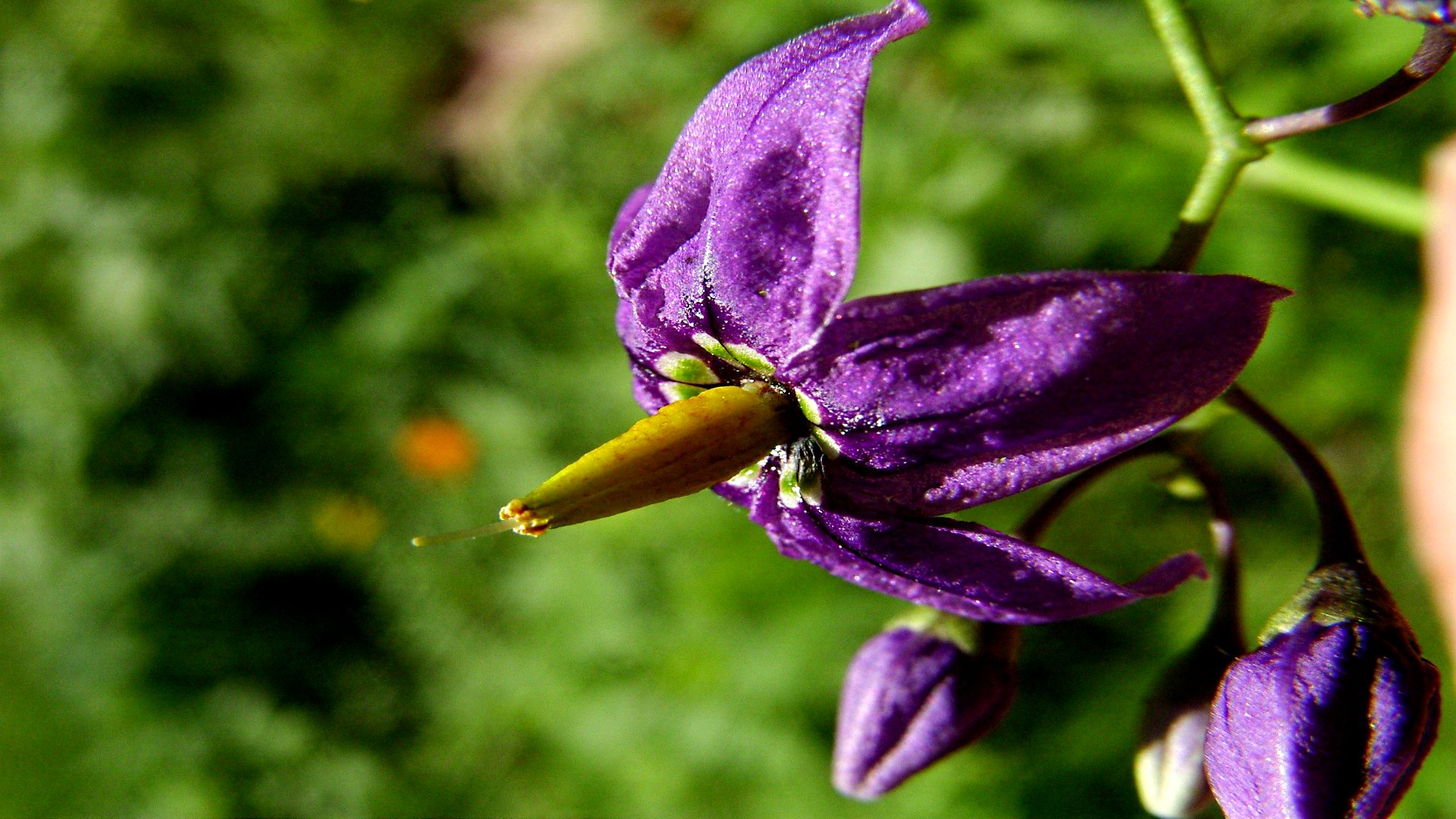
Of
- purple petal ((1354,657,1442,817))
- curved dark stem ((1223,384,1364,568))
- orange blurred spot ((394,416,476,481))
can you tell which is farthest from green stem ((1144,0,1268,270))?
orange blurred spot ((394,416,476,481))

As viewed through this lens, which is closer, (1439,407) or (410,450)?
(1439,407)

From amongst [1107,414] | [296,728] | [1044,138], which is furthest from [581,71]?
[1107,414]

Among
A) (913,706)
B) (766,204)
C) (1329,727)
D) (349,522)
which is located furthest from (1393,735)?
(349,522)

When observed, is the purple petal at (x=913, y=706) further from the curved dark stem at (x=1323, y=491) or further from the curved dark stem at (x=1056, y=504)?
the curved dark stem at (x=1323, y=491)

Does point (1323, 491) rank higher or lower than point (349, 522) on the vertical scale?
higher

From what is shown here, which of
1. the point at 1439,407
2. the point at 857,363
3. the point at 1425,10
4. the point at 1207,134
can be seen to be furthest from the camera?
the point at 1439,407

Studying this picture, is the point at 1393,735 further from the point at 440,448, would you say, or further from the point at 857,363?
the point at 440,448

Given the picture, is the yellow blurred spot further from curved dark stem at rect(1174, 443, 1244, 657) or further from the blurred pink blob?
curved dark stem at rect(1174, 443, 1244, 657)

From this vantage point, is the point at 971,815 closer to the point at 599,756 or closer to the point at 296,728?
the point at 599,756

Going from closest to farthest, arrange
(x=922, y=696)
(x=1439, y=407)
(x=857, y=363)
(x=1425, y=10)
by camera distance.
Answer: (x=1425, y=10) → (x=857, y=363) → (x=922, y=696) → (x=1439, y=407)

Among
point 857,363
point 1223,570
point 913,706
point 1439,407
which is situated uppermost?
point 857,363
